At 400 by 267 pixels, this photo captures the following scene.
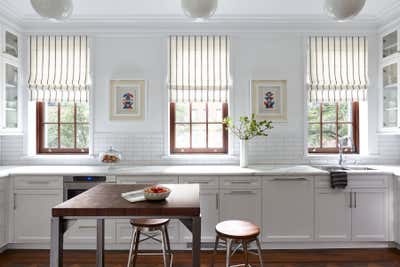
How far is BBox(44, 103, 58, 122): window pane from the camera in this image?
4.45 m

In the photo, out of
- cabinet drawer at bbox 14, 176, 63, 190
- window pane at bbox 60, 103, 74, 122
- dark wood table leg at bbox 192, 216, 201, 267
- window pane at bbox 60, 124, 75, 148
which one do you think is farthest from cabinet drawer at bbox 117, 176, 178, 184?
dark wood table leg at bbox 192, 216, 201, 267

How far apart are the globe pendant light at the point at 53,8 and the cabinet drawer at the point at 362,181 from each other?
10.9 feet

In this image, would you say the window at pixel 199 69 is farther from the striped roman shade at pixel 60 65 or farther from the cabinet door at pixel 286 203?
the cabinet door at pixel 286 203

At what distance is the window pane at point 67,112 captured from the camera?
445 cm

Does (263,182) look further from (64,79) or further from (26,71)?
(26,71)

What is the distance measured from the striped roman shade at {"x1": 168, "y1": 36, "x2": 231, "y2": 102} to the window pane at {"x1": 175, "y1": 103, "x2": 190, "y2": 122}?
8.0 inches

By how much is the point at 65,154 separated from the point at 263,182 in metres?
3.13

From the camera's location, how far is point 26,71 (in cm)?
422

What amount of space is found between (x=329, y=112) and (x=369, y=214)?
169cm

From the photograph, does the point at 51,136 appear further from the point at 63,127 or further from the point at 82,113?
the point at 82,113

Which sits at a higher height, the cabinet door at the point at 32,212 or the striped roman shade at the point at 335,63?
the striped roman shade at the point at 335,63

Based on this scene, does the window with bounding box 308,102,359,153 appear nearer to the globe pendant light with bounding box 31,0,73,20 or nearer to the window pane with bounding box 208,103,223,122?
the window pane with bounding box 208,103,223,122

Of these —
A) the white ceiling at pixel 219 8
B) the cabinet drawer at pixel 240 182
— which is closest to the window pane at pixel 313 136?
the cabinet drawer at pixel 240 182

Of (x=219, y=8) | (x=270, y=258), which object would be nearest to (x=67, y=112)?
(x=219, y=8)
